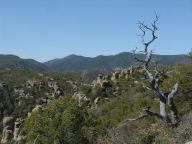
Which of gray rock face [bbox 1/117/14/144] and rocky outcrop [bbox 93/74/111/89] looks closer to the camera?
gray rock face [bbox 1/117/14/144]

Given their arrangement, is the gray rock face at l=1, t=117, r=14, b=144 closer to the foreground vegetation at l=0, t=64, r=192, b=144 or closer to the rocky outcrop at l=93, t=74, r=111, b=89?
the foreground vegetation at l=0, t=64, r=192, b=144

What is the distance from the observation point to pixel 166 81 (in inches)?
1848

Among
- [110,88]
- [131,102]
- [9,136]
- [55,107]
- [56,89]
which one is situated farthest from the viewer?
[56,89]

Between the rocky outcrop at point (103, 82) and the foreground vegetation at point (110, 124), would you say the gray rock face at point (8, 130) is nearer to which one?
the foreground vegetation at point (110, 124)

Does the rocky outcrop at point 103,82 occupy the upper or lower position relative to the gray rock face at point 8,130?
upper

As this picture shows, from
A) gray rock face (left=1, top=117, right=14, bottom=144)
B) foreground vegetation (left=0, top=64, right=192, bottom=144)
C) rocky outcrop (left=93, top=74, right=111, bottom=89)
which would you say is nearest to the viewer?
foreground vegetation (left=0, top=64, right=192, bottom=144)

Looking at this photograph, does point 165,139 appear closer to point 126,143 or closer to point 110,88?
point 126,143

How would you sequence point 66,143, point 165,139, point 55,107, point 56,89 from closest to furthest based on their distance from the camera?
point 165,139, point 66,143, point 55,107, point 56,89

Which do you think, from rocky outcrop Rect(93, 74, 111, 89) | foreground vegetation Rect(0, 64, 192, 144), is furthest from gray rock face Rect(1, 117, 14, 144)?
rocky outcrop Rect(93, 74, 111, 89)

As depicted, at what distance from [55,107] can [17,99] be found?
12552 cm

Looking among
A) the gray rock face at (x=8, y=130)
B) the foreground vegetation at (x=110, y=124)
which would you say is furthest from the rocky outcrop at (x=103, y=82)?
the gray rock face at (x=8, y=130)

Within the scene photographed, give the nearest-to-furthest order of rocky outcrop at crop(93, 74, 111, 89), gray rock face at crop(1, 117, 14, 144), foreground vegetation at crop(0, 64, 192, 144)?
1. foreground vegetation at crop(0, 64, 192, 144)
2. gray rock face at crop(1, 117, 14, 144)
3. rocky outcrop at crop(93, 74, 111, 89)

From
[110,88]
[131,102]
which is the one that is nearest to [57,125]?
[131,102]

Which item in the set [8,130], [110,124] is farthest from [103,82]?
[110,124]
